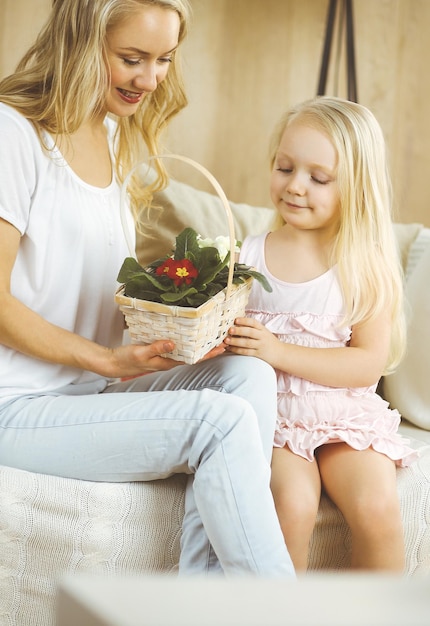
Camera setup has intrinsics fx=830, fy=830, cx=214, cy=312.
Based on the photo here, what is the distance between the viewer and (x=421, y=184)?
3.45m

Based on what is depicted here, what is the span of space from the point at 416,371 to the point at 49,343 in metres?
0.96

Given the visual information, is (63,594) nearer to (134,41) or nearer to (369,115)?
(134,41)

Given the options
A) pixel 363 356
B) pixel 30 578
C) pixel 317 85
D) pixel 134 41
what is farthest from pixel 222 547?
pixel 317 85

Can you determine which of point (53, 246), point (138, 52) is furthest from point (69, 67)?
point (53, 246)

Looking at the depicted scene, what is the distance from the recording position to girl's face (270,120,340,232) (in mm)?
1708

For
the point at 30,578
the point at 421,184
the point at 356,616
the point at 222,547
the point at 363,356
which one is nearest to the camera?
the point at 356,616

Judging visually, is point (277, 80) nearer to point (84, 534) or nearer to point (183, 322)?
point (183, 322)

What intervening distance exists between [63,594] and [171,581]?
7cm

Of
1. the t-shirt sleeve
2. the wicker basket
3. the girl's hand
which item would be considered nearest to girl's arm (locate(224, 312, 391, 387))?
the girl's hand

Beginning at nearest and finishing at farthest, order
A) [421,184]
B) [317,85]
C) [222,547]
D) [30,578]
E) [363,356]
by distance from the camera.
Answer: [222,547] < [30,578] < [363,356] < [317,85] < [421,184]

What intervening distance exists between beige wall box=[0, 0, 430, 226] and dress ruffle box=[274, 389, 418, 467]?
5.00ft

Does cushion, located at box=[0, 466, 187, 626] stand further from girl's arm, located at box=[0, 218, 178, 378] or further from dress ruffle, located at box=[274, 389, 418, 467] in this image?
dress ruffle, located at box=[274, 389, 418, 467]

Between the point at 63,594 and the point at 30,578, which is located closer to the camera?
the point at 63,594

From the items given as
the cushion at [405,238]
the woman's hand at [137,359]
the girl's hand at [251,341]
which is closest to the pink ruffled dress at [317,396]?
the girl's hand at [251,341]
